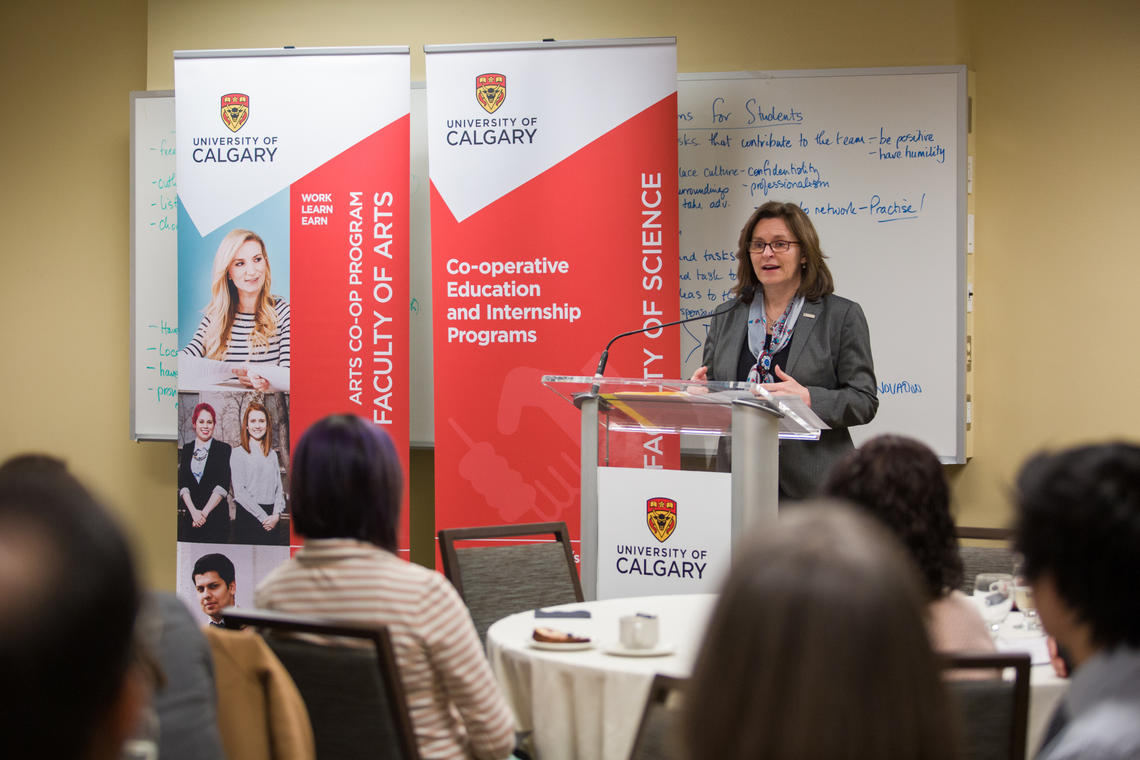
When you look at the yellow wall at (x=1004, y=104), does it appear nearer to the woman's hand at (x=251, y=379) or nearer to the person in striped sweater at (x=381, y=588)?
the woman's hand at (x=251, y=379)

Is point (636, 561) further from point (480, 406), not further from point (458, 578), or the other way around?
point (480, 406)

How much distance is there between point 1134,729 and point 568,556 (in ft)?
7.69

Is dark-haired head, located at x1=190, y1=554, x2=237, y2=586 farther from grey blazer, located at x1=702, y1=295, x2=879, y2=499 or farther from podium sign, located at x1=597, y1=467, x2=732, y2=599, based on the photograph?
grey blazer, located at x1=702, y1=295, x2=879, y2=499

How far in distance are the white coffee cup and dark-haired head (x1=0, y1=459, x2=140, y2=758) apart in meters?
1.71

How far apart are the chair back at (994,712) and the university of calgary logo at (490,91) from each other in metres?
3.49

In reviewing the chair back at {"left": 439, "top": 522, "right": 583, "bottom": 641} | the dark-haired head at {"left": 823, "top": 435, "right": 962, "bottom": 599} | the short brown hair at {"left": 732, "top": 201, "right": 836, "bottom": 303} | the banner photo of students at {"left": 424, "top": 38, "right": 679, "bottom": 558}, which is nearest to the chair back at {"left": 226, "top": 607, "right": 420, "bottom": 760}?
the dark-haired head at {"left": 823, "top": 435, "right": 962, "bottom": 599}

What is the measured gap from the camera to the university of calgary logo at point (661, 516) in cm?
309

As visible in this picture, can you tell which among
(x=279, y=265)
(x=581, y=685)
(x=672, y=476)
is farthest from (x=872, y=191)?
(x=581, y=685)

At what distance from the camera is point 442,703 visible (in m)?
2.10

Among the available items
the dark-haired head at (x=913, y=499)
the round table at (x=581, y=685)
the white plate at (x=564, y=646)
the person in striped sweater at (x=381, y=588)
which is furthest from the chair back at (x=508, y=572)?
the dark-haired head at (x=913, y=499)

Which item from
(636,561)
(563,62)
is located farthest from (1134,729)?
(563,62)

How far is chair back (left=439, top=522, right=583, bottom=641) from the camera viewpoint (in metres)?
3.11

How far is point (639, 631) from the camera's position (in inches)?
91.4

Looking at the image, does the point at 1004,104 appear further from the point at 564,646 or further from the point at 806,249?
the point at 564,646
